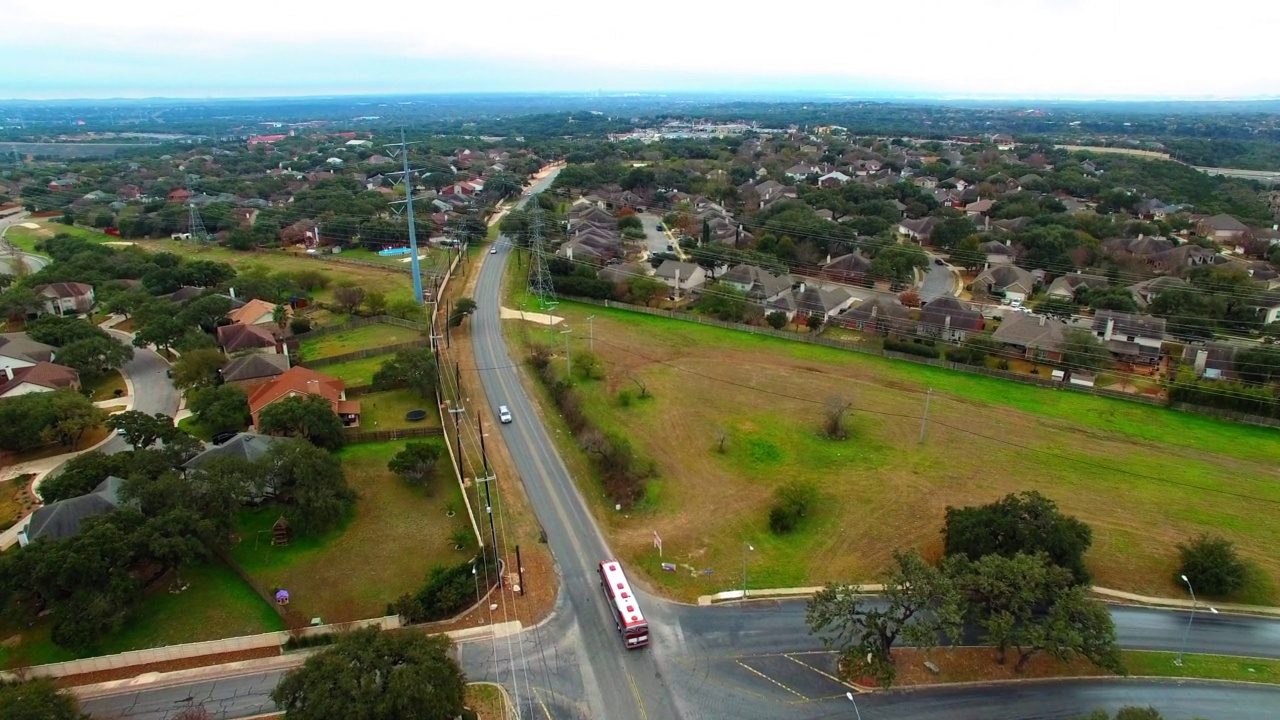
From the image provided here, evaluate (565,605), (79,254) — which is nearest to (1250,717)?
(565,605)

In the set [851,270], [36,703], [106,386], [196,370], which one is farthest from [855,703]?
[851,270]

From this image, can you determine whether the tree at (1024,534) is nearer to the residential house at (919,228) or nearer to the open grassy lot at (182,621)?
the open grassy lot at (182,621)

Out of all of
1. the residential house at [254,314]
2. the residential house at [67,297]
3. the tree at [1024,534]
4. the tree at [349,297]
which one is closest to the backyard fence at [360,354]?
the tree at [349,297]

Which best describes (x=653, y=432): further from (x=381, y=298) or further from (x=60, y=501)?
(x=381, y=298)

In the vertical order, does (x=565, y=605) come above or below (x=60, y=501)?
below

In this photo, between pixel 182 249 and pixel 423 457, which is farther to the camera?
pixel 182 249

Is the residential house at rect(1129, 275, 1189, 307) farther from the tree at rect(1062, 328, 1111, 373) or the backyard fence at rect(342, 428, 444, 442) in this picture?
the backyard fence at rect(342, 428, 444, 442)

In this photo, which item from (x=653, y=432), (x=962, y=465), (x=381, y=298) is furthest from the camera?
(x=381, y=298)
